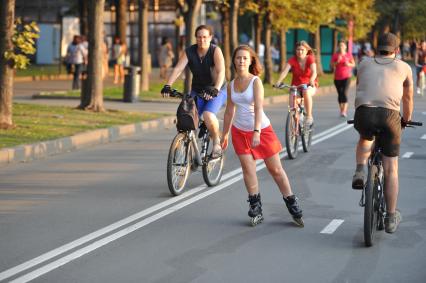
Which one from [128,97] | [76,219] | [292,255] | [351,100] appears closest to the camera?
[292,255]

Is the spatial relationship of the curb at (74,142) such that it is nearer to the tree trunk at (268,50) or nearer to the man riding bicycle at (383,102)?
the man riding bicycle at (383,102)

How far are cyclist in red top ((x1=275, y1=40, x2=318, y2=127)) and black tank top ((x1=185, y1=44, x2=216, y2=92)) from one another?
460 centimetres

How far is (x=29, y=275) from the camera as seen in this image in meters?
7.77

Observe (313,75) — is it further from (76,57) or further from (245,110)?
(76,57)

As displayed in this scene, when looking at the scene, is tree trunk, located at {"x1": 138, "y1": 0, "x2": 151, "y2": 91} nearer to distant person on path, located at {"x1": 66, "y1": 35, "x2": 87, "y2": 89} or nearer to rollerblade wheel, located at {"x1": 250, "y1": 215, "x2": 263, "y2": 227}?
distant person on path, located at {"x1": 66, "y1": 35, "x2": 87, "y2": 89}

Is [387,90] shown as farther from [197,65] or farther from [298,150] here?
[298,150]

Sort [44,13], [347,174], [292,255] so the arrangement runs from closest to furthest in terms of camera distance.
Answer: [292,255] → [347,174] → [44,13]

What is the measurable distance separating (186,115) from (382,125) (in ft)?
11.1

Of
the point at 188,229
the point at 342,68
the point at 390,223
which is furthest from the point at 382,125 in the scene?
the point at 342,68

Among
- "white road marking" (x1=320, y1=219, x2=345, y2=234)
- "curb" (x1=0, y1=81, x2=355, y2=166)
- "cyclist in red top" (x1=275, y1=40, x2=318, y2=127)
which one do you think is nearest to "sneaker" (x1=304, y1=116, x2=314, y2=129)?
"cyclist in red top" (x1=275, y1=40, x2=318, y2=127)

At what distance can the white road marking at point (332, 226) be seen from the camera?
9.71 metres

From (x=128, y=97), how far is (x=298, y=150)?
1110 centimetres

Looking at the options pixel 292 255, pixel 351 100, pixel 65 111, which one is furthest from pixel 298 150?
pixel 351 100

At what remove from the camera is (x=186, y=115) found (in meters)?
11.9
